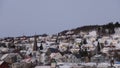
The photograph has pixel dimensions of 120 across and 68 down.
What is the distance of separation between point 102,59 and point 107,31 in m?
43.2

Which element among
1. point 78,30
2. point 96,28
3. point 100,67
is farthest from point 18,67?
point 78,30

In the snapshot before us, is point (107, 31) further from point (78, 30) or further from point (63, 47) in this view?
point (63, 47)

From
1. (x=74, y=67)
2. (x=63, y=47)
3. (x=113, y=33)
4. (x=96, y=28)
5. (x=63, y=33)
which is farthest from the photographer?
(x=63, y=33)

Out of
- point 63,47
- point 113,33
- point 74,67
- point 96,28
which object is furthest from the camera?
point 96,28

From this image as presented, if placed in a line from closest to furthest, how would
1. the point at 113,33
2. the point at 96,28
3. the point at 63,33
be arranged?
the point at 113,33, the point at 96,28, the point at 63,33

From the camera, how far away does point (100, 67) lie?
2886 centimetres

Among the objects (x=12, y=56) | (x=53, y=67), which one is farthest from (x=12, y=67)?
(x=12, y=56)

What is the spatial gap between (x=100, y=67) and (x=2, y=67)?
6.79 metres

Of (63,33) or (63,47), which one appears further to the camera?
(63,33)

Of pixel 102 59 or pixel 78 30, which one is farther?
pixel 78 30

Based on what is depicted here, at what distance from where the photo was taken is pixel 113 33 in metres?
81.4

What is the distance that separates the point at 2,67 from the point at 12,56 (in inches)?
503

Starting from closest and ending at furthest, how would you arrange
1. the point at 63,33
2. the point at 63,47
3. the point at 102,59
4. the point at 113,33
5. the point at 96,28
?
the point at 102,59 → the point at 63,47 → the point at 113,33 → the point at 96,28 → the point at 63,33

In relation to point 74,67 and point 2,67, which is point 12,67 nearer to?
point 2,67
